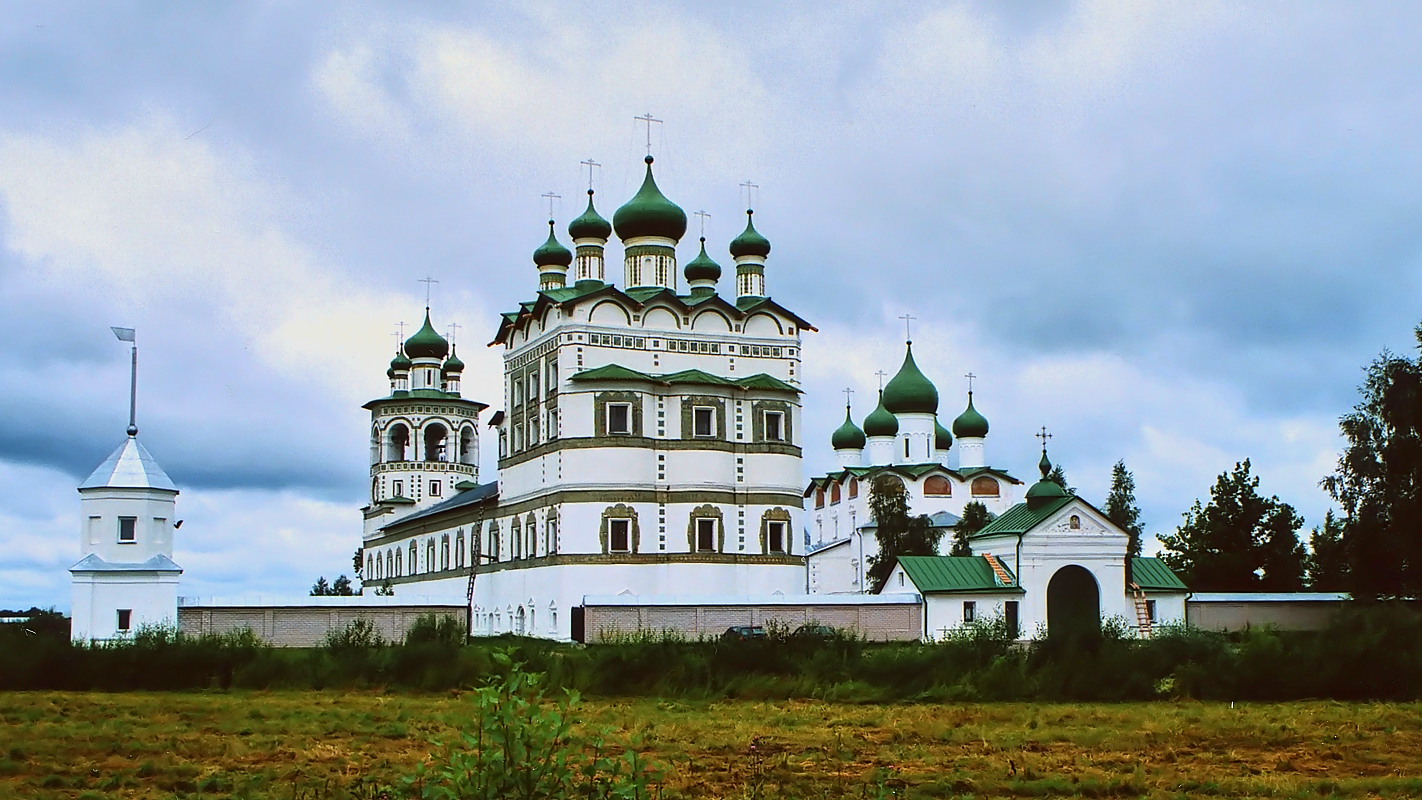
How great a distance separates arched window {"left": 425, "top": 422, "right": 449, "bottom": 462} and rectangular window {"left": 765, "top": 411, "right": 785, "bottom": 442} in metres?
27.8

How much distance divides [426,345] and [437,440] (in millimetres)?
4071

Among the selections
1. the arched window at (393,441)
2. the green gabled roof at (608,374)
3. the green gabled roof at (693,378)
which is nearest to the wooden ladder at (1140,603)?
the green gabled roof at (693,378)

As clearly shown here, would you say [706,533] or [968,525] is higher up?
[968,525]

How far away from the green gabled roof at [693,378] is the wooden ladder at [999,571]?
913 centimetres

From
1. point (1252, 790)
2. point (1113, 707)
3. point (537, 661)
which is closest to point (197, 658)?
point (537, 661)

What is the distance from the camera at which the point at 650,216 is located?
142 ft

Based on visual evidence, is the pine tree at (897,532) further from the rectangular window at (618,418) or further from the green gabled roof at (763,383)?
the rectangular window at (618,418)

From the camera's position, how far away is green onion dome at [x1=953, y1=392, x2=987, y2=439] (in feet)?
195

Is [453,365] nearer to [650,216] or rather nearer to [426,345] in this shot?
[426,345]

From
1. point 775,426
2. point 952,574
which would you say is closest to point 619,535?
point 775,426

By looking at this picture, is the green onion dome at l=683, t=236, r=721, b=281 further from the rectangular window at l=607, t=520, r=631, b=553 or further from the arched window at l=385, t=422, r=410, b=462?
the arched window at l=385, t=422, r=410, b=462

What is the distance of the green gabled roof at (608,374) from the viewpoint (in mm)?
39750

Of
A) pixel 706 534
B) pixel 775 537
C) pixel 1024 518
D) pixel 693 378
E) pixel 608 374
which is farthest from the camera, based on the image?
pixel 775 537

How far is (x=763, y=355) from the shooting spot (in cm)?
4278
